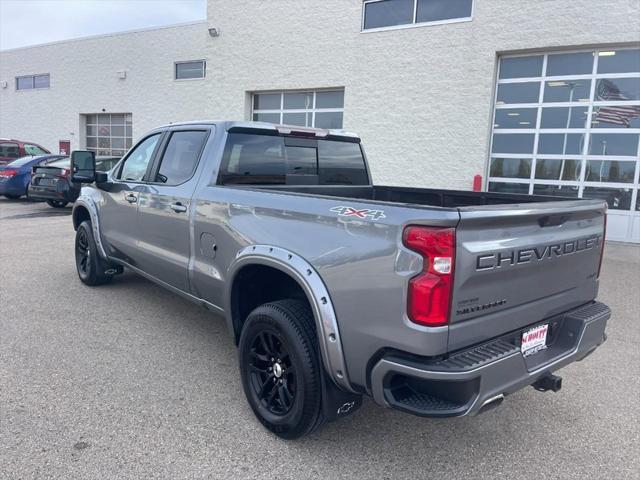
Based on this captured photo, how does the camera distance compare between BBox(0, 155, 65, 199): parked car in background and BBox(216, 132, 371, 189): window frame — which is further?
BBox(0, 155, 65, 199): parked car in background

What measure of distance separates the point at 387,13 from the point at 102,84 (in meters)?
14.5

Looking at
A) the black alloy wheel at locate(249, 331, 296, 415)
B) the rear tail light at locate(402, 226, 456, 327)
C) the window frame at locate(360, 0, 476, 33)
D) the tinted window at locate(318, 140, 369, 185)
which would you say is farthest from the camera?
the window frame at locate(360, 0, 476, 33)

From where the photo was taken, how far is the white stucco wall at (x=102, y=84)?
1945 centimetres

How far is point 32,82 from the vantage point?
24453mm

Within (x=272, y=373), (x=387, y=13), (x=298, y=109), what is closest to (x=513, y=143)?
(x=387, y=13)

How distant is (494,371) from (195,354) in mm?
2629

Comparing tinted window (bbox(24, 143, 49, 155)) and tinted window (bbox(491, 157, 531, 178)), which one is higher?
tinted window (bbox(491, 157, 531, 178))

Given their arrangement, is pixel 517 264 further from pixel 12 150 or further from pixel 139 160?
pixel 12 150

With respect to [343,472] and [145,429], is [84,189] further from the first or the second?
[343,472]

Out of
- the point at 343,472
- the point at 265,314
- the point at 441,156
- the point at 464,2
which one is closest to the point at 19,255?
the point at 265,314

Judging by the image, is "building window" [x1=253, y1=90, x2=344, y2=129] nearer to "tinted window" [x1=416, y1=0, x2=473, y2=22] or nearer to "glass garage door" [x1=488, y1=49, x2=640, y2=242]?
"tinted window" [x1=416, y1=0, x2=473, y2=22]

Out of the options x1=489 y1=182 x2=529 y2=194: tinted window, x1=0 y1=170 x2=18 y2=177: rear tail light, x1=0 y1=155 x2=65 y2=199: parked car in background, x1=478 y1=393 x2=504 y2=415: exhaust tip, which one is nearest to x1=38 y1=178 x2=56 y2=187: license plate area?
x1=0 y1=155 x2=65 y2=199: parked car in background

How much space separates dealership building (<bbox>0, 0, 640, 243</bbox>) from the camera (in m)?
10.7

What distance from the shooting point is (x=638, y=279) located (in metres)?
7.44
